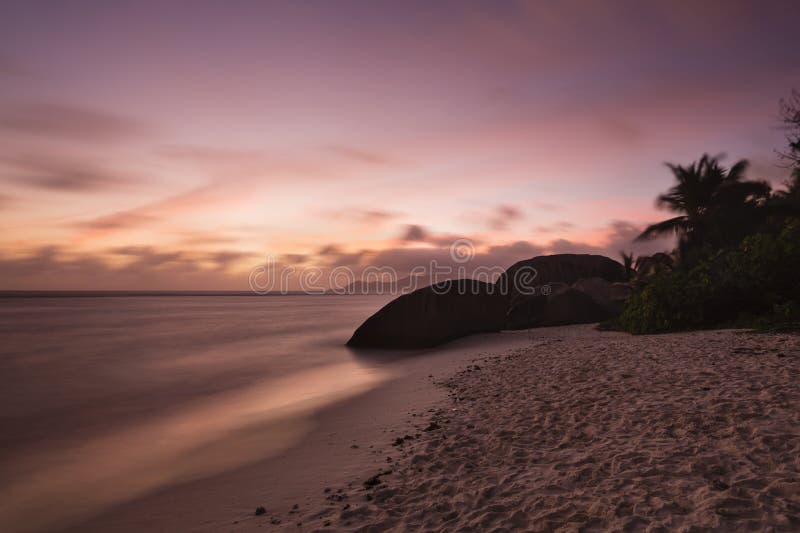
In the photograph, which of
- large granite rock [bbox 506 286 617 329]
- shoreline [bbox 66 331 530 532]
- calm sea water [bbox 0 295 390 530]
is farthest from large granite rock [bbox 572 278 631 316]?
shoreline [bbox 66 331 530 532]

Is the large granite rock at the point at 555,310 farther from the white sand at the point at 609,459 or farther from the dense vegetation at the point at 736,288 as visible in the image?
the white sand at the point at 609,459

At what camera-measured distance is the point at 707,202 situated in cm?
2631

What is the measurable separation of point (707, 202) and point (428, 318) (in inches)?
826

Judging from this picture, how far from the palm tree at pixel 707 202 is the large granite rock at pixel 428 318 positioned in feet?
50.8

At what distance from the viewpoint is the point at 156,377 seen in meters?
13.7

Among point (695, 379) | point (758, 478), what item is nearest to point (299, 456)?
point (758, 478)

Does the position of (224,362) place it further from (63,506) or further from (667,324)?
(667,324)

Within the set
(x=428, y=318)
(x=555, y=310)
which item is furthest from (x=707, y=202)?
(x=428, y=318)

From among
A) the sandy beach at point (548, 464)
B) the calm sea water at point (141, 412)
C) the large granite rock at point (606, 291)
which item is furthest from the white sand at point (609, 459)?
the large granite rock at point (606, 291)

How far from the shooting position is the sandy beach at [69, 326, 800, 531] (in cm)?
361

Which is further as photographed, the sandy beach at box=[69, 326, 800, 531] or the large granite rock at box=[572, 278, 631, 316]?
the large granite rock at box=[572, 278, 631, 316]

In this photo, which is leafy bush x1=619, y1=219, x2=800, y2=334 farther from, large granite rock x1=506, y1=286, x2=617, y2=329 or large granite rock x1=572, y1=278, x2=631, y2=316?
large granite rock x1=572, y1=278, x2=631, y2=316

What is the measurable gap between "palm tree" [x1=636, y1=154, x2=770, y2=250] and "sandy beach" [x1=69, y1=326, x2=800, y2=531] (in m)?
20.8

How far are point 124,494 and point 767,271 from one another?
17.9 m
